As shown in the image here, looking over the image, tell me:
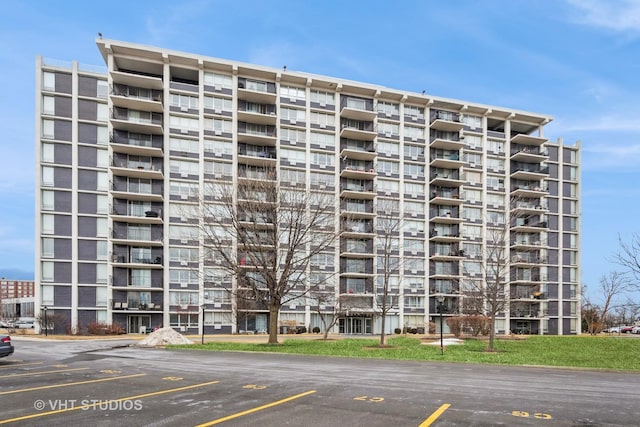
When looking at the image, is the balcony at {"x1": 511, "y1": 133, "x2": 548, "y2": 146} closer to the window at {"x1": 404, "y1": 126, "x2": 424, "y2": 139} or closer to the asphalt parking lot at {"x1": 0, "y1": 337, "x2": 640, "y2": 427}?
the window at {"x1": 404, "y1": 126, "x2": 424, "y2": 139}

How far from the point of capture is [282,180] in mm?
44656

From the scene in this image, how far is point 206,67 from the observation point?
183ft

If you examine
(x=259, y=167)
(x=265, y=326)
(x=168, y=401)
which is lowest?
(x=265, y=326)

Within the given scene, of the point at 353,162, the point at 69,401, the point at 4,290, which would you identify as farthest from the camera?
the point at 4,290

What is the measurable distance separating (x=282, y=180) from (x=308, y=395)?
113ft

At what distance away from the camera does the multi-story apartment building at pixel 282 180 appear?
51.0 metres

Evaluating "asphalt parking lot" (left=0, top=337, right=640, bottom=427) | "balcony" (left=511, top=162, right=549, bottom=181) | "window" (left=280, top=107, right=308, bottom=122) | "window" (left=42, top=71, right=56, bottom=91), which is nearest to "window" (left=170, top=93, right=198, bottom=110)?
"window" (left=280, top=107, right=308, bottom=122)

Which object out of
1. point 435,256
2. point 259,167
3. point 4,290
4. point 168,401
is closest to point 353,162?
point 259,167

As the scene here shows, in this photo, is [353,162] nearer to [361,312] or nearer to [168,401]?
[361,312]

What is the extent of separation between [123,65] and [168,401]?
52659 millimetres

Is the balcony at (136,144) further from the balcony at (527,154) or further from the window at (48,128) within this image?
the balcony at (527,154)

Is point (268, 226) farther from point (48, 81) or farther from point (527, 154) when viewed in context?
point (527, 154)

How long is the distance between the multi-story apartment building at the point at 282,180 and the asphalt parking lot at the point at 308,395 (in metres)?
27.4

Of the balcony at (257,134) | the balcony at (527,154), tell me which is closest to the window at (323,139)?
the balcony at (257,134)
